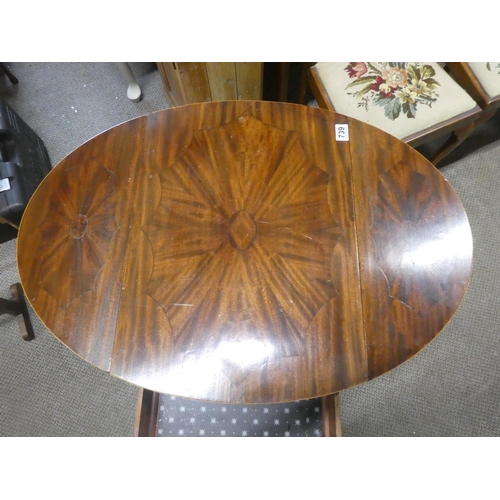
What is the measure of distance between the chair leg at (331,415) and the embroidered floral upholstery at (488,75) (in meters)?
0.95

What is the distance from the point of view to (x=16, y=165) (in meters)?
1.19

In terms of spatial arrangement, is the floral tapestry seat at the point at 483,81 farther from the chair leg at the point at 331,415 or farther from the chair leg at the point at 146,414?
the chair leg at the point at 146,414

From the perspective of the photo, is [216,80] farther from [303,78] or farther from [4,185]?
[4,185]

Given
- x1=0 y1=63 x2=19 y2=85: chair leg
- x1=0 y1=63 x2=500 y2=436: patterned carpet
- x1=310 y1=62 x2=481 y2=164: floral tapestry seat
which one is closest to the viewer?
x1=310 y1=62 x2=481 y2=164: floral tapestry seat

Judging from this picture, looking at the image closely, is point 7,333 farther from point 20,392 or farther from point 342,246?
point 342,246

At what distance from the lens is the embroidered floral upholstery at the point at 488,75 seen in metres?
1.12

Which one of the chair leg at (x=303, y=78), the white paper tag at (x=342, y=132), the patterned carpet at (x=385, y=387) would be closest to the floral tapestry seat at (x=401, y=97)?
the chair leg at (x=303, y=78)

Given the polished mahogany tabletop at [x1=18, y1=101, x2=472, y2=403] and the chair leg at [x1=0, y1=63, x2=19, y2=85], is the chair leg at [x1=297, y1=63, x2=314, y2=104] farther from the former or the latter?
the chair leg at [x1=0, y1=63, x2=19, y2=85]

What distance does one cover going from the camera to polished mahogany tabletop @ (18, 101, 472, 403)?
2.24 feet

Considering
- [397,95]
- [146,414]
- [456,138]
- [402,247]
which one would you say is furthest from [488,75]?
[146,414]

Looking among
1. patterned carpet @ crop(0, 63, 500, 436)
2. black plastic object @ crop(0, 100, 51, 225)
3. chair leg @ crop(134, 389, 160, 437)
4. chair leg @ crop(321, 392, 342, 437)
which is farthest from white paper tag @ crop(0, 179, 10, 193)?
chair leg @ crop(321, 392, 342, 437)

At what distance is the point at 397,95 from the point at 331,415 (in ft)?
2.78

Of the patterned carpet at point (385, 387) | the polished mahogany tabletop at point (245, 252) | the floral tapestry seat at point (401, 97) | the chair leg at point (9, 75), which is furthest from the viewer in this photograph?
the chair leg at point (9, 75)

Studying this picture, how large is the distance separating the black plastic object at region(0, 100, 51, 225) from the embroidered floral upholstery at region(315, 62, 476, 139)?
37.3 inches
